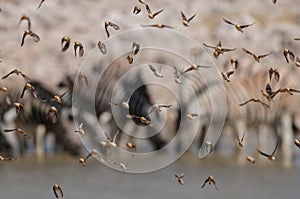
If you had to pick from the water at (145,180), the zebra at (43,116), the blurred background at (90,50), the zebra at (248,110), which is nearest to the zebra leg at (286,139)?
the zebra at (248,110)

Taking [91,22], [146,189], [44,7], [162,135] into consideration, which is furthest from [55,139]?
[44,7]

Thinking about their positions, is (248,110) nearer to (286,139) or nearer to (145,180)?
(286,139)

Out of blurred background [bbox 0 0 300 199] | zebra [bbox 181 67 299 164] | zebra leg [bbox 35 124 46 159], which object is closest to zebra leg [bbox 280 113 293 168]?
zebra [bbox 181 67 299 164]

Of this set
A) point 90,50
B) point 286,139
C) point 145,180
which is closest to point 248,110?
point 286,139

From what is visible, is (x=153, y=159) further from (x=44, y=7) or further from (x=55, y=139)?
(x=44, y=7)

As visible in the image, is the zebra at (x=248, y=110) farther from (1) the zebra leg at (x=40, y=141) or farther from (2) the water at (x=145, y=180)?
(1) the zebra leg at (x=40, y=141)

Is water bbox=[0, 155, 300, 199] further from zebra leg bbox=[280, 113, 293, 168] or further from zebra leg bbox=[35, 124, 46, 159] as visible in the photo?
zebra leg bbox=[280, 113, 293, 168]
